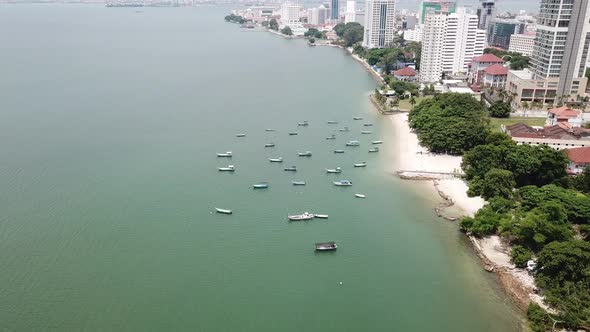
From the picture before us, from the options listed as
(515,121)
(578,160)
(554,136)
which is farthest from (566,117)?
(578,160)

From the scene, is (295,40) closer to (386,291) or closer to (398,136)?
(398,136)

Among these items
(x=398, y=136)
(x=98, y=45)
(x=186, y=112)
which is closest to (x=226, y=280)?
(x=398, y=136)

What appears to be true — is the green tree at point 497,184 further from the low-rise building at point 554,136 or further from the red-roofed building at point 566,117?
the red-roofed building at point 566,117

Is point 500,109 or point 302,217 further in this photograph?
point 500,109

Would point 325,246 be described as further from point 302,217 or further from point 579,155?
point 579,155

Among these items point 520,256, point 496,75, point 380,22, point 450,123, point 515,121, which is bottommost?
point 520,256

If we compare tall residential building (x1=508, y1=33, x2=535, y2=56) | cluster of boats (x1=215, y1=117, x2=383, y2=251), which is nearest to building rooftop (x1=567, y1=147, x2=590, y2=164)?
cluster of boats (x1=215, y1=117, x2=383, y2=251)

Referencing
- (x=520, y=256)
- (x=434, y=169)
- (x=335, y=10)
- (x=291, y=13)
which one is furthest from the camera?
(x=335, y=10)
